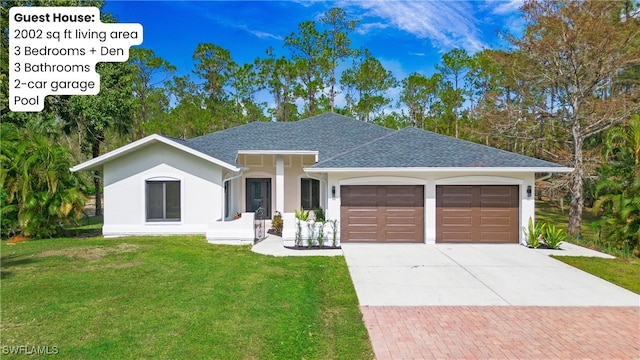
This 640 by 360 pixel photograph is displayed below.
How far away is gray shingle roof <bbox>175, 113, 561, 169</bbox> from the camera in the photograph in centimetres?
1179

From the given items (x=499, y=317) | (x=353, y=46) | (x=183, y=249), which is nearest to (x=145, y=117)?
(x=353, y=46)

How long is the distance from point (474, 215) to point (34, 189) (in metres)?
15.2

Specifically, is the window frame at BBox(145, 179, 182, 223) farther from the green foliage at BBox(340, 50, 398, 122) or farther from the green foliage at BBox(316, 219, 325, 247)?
the green foliage at BBox(340, 50, 398, 122)

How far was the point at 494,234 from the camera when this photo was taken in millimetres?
12086

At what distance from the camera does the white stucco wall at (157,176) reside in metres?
13.2

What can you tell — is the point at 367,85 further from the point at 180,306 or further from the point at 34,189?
the point at 180,306

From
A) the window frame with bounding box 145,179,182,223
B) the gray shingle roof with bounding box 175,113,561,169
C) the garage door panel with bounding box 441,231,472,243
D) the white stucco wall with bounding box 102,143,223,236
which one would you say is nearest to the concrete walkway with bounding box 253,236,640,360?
the garage door panel with bounding box 441,231,472,243

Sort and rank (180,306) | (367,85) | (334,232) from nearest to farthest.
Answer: (180,306)
(334,232)
(367,85)

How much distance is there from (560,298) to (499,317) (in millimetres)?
1905

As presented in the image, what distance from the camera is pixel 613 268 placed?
923cm

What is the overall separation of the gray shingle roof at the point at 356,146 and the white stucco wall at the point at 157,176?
38.4 inches

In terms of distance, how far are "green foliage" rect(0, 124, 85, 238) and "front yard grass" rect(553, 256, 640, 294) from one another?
16049mm

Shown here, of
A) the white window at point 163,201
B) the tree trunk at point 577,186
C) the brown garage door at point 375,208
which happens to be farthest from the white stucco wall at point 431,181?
the white window at point 163,201

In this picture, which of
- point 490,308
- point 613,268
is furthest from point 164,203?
point 613,268
